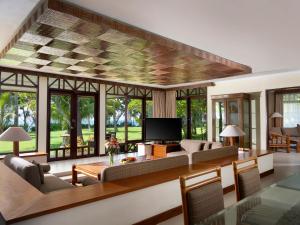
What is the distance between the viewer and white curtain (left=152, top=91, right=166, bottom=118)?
9.05 m

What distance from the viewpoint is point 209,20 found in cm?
311

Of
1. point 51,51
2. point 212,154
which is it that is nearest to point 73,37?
point 51,51

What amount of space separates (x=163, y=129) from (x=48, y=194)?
16.4 feet

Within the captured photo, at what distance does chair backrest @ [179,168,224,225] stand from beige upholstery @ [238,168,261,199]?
31cm

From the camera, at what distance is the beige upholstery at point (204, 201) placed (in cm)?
159

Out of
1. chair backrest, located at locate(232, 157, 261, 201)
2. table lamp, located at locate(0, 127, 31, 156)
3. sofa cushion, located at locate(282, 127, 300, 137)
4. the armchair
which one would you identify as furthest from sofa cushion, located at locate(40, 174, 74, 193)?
→ sofa cushion, located at locate(282, 127, 300, 137)

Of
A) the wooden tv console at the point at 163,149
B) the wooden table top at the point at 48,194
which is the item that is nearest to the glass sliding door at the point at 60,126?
the wooden tv console at the point at 163,149

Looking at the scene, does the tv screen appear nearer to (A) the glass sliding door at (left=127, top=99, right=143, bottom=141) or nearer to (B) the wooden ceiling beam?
(A) the glass sliding door at (left=127, top=99, right=143, bottom=141)

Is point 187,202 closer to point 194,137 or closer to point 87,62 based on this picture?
point 87,62

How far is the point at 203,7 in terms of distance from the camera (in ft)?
8.99

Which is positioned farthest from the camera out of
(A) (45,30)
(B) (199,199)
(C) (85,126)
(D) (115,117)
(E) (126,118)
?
(E) (126,118)

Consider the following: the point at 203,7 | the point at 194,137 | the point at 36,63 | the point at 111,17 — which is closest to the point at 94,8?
the point at 111,17

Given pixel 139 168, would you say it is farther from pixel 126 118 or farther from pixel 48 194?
pixel 126 118

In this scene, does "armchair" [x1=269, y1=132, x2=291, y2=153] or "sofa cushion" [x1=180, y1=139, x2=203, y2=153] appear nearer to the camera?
"sofa cushion" [x1=180, y1=139, x2=203, y2=153]
